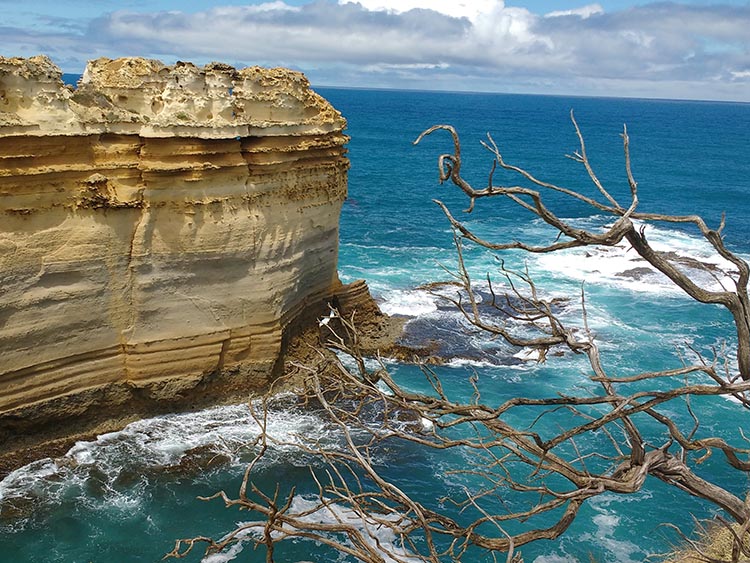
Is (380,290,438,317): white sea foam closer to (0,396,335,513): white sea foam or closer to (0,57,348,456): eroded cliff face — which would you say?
(0,57,348,456): eroded cliff face

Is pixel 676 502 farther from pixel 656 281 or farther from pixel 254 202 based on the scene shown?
pixel 656 281

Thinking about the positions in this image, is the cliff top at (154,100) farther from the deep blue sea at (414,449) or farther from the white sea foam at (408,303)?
the white sea foam at (408,303)

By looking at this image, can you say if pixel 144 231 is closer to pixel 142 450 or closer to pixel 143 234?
pixel 143 234

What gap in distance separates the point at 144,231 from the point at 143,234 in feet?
0.21

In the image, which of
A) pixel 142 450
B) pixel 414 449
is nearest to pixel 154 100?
pixel 142 450

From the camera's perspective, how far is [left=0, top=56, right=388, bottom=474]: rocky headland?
13.7 metres

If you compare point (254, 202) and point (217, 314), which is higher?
point (254, 202)

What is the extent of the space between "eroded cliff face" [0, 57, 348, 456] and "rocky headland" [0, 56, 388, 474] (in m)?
0.03

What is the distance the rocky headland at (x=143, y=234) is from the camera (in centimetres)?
1370

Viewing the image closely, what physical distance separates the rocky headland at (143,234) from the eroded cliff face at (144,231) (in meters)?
0.03

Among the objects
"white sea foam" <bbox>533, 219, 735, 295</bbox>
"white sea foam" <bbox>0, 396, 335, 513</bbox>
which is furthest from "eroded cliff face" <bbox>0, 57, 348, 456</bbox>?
"white sea foam" <bbox>533, 219, 735, 295</bbox>

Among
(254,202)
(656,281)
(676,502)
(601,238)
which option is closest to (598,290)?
(656,281)

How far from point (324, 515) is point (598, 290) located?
674 inches

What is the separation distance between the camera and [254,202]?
1602 cm
